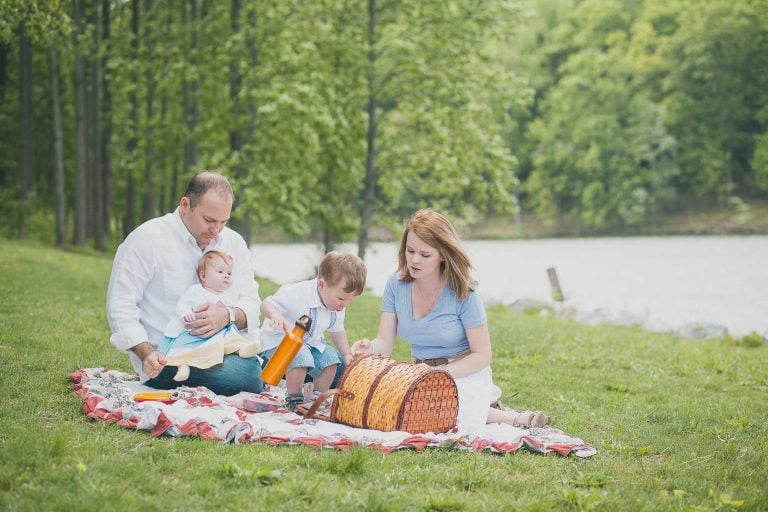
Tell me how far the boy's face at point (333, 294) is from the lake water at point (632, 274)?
8.76 meters

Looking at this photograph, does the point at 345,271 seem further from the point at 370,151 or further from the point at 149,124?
the point at 149,124

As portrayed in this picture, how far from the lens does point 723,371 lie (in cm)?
925

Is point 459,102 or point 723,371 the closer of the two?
point 723,371

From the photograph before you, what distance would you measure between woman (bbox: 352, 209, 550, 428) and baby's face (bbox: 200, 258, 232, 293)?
104 centimetres

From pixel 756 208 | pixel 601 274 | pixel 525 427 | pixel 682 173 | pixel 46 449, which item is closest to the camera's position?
pixel 46 449

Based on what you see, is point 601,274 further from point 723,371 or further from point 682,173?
point 682,173

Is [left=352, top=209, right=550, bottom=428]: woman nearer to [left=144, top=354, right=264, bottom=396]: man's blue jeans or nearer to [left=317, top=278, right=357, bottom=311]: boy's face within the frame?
[left=317, top=278, right=357, bottom=311]: boy's face

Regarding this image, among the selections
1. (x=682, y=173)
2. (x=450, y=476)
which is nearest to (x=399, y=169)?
(x=450, y=476)

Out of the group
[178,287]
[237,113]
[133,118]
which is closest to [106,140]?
[133,118]

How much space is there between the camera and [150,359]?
5.72m

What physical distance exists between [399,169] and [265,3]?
5.06 meters

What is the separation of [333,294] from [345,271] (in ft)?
0.65

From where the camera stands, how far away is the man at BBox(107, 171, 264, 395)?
19.4 ft

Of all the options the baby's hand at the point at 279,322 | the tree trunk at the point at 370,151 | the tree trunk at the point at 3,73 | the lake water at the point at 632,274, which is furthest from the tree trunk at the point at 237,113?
the baby's hand at the point at 279,322
